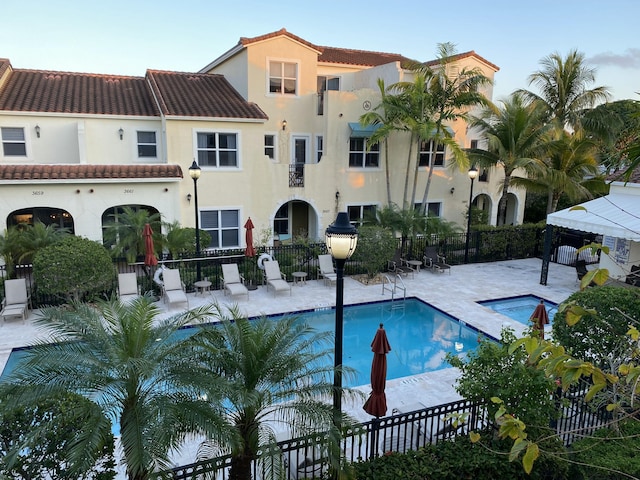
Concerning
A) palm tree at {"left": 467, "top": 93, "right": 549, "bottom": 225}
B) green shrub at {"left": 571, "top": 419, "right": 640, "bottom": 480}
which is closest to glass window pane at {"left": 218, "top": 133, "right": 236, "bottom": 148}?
palm tree at {"left": 467, "top": 93, "right": 549, "bottom": 225}

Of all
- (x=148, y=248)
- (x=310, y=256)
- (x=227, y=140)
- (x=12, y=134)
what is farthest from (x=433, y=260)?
(x=12, y=134)

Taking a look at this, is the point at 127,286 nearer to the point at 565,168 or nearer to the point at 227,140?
the point at 227,140

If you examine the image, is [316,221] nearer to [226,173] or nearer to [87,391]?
[226,173]

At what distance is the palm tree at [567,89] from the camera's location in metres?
27.8

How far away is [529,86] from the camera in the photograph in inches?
1148

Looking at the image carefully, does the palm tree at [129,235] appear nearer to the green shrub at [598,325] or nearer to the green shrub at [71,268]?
the green shrub at [71,268]

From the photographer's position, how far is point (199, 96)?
2322 centimetres

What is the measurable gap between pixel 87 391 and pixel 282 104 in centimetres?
2037

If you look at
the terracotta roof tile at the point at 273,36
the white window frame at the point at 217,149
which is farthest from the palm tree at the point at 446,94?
the white window frame at the point at 217,149

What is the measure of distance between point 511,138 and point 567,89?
8.41 metres

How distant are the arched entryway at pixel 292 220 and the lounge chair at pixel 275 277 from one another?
335 inches

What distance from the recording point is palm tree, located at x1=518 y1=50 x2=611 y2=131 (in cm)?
2781

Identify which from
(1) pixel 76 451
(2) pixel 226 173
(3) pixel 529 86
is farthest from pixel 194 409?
(3) pixel 529 86

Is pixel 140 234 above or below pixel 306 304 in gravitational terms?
above
